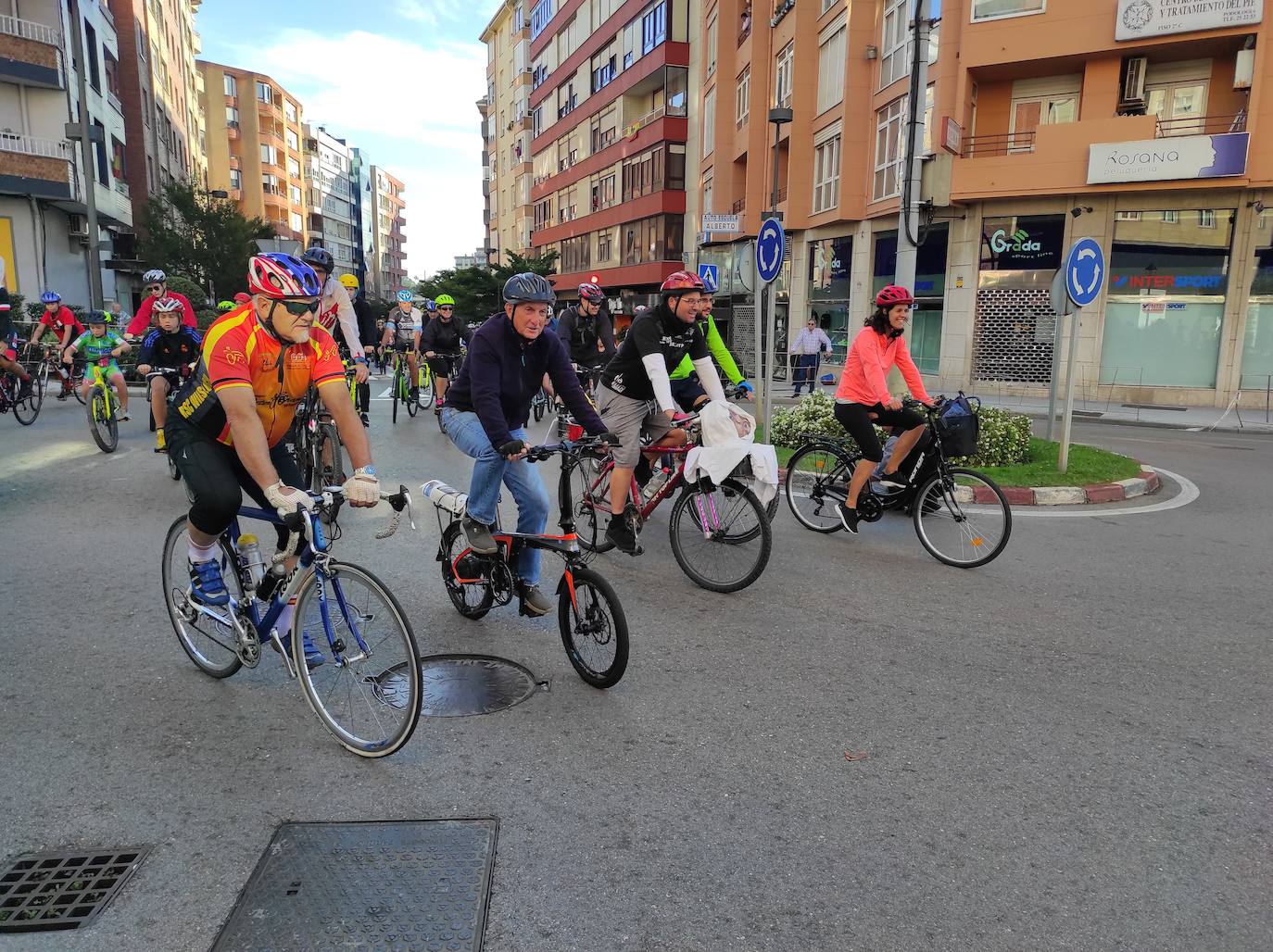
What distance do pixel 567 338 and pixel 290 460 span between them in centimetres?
741

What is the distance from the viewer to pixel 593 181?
5216 centimetres

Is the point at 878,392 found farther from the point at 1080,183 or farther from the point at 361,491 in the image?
the point at 1080,183

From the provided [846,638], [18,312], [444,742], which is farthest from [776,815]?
[18,312]

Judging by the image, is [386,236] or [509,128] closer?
[509,128]

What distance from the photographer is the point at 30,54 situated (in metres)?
30.1

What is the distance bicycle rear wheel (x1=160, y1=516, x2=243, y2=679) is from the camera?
13.9 ft

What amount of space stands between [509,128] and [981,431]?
235 feet

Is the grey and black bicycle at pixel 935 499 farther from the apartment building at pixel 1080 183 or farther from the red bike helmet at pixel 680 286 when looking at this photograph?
the apartment building at pixel 1080 183

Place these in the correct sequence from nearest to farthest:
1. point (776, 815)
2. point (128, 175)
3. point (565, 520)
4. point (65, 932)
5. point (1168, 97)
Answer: point (65, 932), point (776, 815), point (565, 520), point (1168, 97), point (128, 175)

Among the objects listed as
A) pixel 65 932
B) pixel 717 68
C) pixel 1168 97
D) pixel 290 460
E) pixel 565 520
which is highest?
pixel 717 68

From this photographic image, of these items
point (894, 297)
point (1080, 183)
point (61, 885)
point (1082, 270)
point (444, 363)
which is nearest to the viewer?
point (61, 885)

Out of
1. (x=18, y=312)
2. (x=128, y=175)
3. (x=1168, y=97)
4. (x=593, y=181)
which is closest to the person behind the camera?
(x=1168, y=97)

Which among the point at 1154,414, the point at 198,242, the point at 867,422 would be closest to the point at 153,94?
the point at 198,242

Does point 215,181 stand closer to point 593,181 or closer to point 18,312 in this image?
point 593,181
